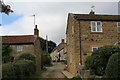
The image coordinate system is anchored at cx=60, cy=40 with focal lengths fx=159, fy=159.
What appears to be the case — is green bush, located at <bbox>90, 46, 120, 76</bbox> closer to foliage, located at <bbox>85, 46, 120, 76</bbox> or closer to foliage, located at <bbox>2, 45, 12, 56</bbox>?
foliage, located at <bbox>85, 46, 120, 76</bbox>

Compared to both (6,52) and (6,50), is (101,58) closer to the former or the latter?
(6,50)

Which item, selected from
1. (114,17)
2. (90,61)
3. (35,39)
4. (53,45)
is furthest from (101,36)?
(53,45)

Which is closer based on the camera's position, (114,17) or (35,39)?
(114,17)

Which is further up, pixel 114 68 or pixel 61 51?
pixel 114 68

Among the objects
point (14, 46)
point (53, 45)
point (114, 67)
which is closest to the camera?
point (114, 67)

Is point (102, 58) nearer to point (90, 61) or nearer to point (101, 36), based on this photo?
point (90, 61)

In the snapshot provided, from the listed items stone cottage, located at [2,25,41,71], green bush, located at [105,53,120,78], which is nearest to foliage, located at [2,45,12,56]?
stone cottage, located at [2,25,41,71]

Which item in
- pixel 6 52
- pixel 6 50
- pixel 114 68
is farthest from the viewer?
pixel 6 52

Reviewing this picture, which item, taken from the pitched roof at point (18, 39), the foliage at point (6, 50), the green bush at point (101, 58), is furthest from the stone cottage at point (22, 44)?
the green bush at point (101, 58)

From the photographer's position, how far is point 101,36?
19.1 metres

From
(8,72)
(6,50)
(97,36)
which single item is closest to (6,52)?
(6,50)

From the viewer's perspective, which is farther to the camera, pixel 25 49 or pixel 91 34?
pixel 25 49

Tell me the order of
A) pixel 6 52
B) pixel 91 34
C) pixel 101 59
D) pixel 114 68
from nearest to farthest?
pixel 114 68, pixel 101 59, pixel 91 34, pixel 6 52

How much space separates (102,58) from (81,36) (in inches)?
263
